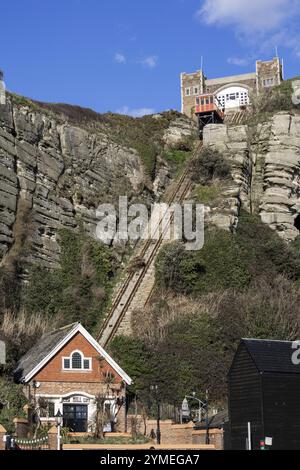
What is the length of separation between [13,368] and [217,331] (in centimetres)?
1157

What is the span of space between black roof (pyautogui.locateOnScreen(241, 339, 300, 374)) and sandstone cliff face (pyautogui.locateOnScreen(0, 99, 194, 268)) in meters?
20.2

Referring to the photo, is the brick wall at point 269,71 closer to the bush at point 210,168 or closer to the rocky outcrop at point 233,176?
the rocky outcrop at point 233,176

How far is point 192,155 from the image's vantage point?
7225 cm

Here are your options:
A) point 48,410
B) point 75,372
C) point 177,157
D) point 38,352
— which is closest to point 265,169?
point 177,157

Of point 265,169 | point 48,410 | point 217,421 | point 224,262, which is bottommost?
point 217,421

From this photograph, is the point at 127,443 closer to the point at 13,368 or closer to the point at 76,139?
the point at 13,368

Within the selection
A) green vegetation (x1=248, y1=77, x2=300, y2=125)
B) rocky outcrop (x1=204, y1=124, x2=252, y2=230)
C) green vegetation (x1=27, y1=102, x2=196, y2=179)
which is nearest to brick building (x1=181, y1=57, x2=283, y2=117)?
green vegetation (x1=248, y1=77, x2=300, y2=125)

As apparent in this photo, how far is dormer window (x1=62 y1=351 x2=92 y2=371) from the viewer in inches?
1523

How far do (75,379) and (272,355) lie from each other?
9874mm

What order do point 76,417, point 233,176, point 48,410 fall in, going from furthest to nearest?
1. point 233,176
2. point 76,417
3. point 48,410

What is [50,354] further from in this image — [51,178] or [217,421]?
[51,178]

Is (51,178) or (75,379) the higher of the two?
(51,178)

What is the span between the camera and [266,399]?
3256cm

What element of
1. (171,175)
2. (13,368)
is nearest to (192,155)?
(171,175)
